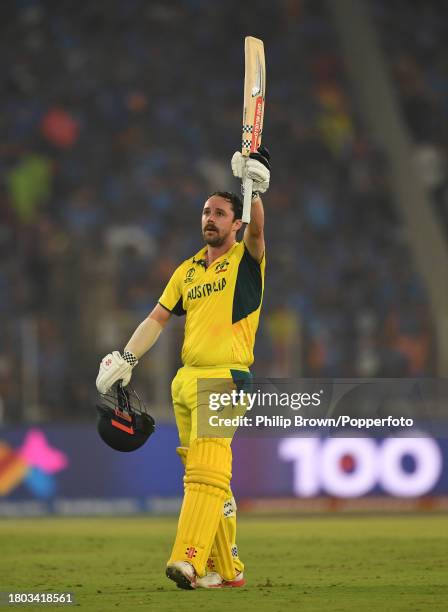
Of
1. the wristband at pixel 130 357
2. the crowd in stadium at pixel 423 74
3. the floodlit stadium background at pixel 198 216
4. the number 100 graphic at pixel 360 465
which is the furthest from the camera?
the crowd in stadium at pixel 423 74

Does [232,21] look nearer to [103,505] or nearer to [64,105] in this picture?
[64,105]

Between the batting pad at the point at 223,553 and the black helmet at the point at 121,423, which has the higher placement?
the black helmet at the point at 121,423

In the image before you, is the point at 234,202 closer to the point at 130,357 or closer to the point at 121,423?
the point at 130,357

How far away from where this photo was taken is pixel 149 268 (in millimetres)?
16516

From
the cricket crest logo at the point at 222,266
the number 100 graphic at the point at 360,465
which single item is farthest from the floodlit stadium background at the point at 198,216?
the cricket crest logo at the point at 222,266

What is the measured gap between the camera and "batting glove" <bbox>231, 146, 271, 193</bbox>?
674cm

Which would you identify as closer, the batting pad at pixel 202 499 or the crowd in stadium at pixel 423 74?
the batting pad at pixel 202 499

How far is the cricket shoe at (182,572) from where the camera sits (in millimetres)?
6676

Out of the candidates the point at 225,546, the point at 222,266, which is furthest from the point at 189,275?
the point at 225,546

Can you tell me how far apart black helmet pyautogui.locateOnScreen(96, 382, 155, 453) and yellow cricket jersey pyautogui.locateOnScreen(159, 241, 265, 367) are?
1.36 feet

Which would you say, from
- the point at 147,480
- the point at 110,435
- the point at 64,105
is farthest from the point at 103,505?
the point at 64,105

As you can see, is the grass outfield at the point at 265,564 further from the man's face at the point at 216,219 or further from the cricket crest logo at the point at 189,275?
the man's face at the point at 216,219

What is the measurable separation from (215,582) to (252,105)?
2.60 metres

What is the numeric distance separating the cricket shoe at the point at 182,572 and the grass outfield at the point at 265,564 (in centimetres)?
10
